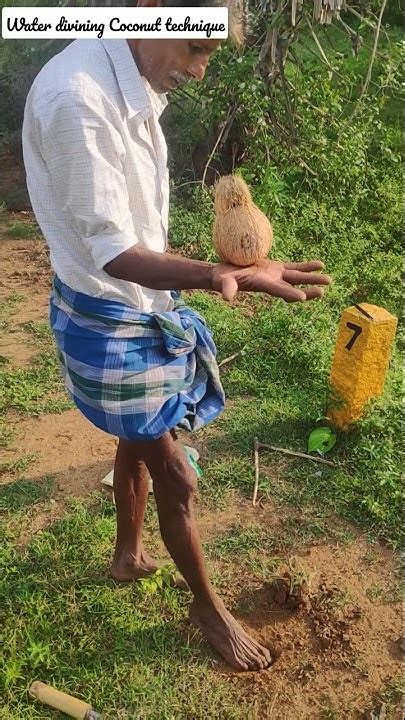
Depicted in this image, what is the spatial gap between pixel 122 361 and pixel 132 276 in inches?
14.2

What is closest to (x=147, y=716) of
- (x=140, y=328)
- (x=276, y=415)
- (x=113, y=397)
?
(x=113, y=397)

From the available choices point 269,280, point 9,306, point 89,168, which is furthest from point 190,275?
point 9,306

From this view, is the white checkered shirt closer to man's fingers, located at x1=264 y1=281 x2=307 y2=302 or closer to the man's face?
the man's face

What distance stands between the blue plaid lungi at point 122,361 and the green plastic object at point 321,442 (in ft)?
4.13

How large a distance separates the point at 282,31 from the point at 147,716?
13.2 feet

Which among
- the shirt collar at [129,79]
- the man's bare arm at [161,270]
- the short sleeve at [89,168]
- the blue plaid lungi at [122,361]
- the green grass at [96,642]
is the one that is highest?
the shirt collar at [129,79]

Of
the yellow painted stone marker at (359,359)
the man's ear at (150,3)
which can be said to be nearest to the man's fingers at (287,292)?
the man's ear at (150,3)

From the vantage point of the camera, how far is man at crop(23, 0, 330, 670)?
1.57 m

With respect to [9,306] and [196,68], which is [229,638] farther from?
[9,306]

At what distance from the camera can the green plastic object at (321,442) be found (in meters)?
3.21

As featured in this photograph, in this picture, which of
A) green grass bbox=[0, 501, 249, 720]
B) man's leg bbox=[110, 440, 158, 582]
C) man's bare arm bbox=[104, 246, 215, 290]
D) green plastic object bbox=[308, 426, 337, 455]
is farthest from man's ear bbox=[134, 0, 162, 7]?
green plastic object bbox=[308, 426, 337, 455]

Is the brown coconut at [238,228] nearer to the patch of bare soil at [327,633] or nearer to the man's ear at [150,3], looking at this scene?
the man's ear at [150,3]

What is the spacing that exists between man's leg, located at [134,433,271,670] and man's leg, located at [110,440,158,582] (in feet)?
0.60

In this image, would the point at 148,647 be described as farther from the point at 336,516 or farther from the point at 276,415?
the point at 276,415
